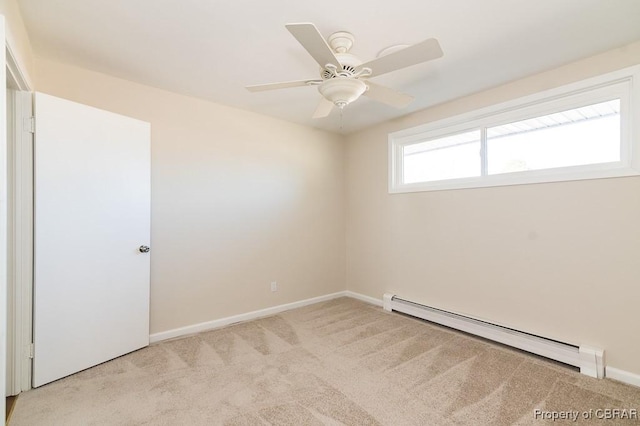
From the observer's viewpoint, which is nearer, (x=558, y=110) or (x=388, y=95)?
(x=388, y=95)

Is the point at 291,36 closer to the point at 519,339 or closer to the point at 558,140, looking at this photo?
the point at 558,140

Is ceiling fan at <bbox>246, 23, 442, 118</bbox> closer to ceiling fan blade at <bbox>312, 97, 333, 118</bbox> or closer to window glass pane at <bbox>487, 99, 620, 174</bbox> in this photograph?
ceiling fan blade at <bbox>312, 97, 333, 118</bbox>

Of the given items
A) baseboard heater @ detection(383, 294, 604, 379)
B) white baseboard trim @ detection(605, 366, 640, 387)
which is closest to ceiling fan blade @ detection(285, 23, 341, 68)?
baseboard heater @ detection(383, 294, 604, 379)

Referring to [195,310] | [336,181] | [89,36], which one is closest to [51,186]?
[89,36]

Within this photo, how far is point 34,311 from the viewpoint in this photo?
6.71ft

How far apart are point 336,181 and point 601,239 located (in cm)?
298

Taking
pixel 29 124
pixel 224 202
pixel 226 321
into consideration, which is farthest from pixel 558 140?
pixel 29 124

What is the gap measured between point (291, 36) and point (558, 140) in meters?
2.42

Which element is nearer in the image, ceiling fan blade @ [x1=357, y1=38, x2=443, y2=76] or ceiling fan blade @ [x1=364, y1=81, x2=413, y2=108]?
ceiling fan blade @ [x1=357, y1=38, x2=443, y2=76]

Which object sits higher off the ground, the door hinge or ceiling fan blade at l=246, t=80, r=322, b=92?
ceiling fan blade at l=246, t=80, r=322, b=92

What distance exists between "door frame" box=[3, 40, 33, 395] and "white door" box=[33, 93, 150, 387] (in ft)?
0.16

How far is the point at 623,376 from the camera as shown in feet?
6.96

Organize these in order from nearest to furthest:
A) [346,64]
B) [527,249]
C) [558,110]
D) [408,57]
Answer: [408,57]
[346,64]
[558,110]
[527,249]

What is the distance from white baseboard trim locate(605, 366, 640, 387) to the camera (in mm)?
2080
